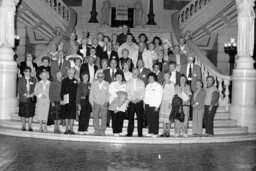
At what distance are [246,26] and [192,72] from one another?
2.35 m

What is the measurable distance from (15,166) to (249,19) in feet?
27.1

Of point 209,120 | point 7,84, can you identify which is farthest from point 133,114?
point 7,84

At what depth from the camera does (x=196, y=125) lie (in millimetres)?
10219

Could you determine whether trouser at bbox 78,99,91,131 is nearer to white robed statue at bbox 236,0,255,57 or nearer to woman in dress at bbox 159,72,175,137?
woman in dress at bbox 159,72,175,137

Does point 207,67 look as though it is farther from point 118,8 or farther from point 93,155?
point 118,8

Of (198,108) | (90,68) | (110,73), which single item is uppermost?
(90,68)

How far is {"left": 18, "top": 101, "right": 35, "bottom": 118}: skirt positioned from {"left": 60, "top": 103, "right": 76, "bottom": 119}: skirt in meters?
0.92

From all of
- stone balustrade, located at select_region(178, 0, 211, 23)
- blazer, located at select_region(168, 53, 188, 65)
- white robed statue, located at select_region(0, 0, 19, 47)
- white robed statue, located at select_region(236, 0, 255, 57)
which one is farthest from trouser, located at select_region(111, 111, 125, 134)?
stone balustrade, located at select_region(178, 0, 211, 23)

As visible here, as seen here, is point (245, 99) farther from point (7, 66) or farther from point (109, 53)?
point (7, 66)

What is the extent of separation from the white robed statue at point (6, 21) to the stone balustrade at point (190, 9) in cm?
859

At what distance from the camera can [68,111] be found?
9844mm

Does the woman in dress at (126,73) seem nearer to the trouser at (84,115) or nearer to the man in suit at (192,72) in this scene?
the trouser at (84,115)

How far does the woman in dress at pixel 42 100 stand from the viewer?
33.1 ft

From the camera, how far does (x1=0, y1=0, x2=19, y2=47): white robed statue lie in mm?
11609
